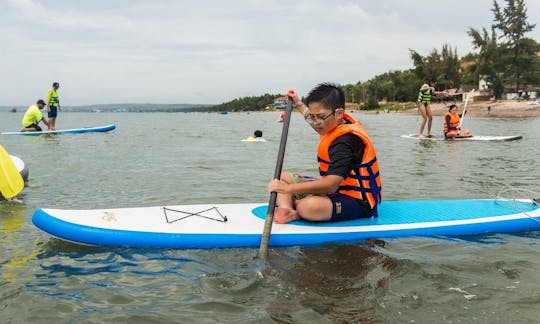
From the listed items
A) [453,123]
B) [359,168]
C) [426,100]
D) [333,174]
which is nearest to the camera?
[333,174]

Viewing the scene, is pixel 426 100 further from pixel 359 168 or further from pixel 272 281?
pixel 272 281

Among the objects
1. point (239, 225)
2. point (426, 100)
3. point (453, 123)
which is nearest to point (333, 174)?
point (239, 225)

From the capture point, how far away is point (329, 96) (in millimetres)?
→ 3953

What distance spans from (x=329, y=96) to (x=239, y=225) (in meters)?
1.44

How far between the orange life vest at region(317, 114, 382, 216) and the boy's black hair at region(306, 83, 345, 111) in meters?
0.22

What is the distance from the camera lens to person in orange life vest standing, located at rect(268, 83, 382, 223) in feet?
13.0

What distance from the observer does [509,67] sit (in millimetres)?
56844

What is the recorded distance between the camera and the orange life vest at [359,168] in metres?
4.10

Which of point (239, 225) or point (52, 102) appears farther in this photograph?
point (52, 102)

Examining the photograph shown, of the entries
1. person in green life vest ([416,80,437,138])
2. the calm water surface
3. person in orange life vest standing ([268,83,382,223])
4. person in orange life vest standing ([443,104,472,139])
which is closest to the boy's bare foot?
person in orange life vest standing ([268,83,382,223])

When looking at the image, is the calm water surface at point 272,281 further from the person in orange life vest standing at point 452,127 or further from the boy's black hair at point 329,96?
the person in orange life vest standing at point 452,127

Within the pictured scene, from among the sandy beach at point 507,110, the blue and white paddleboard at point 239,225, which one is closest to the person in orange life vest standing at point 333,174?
the blue and white paddleboard at point 239,225

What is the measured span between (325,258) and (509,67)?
61.6 meters

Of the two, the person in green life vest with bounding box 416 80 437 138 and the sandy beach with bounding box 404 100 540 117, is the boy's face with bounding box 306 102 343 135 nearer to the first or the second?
the person in green life vest with bounding box 416 80 437 138
